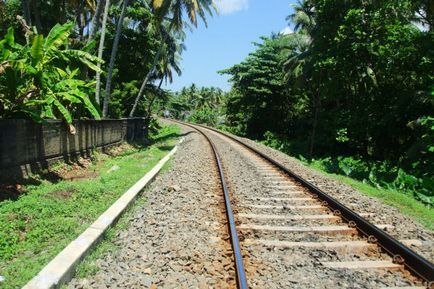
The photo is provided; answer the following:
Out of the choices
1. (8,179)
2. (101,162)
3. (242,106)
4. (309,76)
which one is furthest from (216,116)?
(8,179)

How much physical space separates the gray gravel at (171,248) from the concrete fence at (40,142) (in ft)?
10.2

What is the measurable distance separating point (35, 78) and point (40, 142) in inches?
64.9

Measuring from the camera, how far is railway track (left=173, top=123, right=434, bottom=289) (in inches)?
198

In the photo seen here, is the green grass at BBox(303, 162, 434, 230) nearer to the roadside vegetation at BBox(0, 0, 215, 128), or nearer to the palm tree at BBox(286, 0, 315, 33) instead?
the roadside vegetation at BBox(0, 0, 215, 128)

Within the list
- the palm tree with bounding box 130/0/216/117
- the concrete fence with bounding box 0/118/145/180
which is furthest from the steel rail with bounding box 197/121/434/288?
the palm tree with bounding box 130/0/216/117

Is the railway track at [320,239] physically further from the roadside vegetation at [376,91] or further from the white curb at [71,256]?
the roadside vegetation at [376,91]

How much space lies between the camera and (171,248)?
5.78m

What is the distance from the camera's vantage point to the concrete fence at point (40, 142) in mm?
9180

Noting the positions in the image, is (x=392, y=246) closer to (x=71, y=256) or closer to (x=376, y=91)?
(x=71, y=256)

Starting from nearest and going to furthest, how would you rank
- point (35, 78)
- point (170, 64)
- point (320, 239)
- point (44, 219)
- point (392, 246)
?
point (392, 246), point (320, 239), point (44, 219), point (35, 78), point (170, 64)

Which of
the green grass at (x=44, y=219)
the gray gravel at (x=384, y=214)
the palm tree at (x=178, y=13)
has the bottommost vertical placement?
the green grass at (x=44, y=219)

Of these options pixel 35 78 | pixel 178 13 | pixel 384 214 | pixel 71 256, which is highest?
pixel 178 13

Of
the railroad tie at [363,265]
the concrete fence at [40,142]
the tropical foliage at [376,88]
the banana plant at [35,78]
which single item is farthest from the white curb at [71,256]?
the tropical foliage at [376,88]

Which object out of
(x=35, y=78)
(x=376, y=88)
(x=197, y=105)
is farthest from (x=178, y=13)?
(x=197, y=105)
